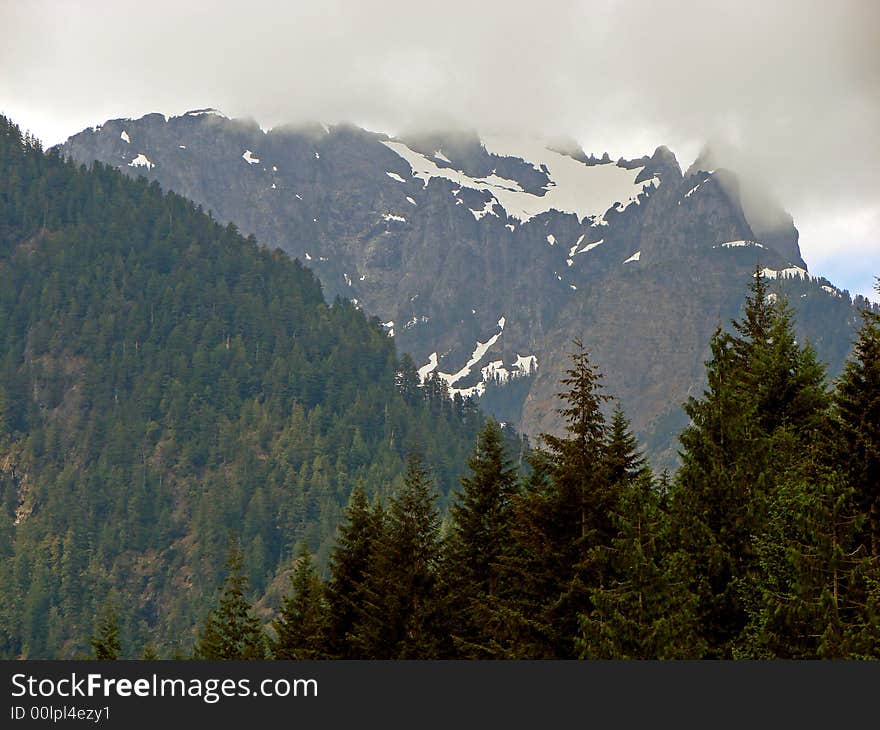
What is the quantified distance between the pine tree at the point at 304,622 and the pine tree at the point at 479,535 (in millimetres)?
6869

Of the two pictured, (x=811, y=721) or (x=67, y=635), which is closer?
(x=811, y=721)

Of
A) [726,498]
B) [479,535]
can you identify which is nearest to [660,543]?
[726,498]

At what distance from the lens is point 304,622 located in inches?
2062

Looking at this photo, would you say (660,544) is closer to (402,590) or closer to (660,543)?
(660,543)

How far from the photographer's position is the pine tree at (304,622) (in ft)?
158

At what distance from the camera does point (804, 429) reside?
130ft

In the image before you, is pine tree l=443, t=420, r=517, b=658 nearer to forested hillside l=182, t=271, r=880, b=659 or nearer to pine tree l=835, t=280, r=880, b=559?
forested hillside l=182, t=271, r=880, b=659

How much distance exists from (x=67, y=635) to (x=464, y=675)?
627 ft

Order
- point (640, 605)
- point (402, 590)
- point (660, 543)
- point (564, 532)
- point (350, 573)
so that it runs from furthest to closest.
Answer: point (350, 573) < point (402, 590) < point (564, 532) < point (660, 543) < point (640, 605)

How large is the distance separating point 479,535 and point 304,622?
12.4m

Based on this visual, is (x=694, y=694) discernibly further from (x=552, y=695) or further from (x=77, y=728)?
(x=77, y=728)

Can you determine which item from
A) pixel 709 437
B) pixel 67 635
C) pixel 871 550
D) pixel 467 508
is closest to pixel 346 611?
pixel 467 508

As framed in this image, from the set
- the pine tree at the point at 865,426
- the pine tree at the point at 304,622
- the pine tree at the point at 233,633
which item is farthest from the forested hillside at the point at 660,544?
the pine tree at the point at 233,633

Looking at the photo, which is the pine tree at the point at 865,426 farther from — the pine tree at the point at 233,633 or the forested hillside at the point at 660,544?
the pine tree at the point at 233,633
